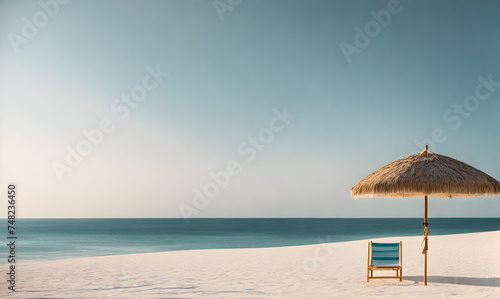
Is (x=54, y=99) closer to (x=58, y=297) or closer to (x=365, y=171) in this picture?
(x=58, y=297)

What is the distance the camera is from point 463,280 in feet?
21.0

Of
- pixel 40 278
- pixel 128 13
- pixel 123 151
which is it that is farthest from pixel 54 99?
pixel 123 151

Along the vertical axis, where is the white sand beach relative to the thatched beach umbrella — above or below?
below

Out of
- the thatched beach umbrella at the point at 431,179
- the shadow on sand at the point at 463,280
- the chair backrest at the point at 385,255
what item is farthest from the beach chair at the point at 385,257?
the shadow on sand at the point at 463,280

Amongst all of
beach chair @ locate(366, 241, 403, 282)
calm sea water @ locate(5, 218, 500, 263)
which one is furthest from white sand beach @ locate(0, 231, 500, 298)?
calm sea water @ locate(5, 218, 500, 263)

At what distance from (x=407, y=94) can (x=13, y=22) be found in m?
10.8

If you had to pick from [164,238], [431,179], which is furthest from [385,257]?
[164,238]

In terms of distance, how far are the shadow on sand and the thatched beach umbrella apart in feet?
1.94

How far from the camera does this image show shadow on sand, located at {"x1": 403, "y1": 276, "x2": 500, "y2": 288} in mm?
6009

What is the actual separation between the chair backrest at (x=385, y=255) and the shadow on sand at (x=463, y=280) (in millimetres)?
653

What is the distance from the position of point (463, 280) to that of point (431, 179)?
191 centimetres

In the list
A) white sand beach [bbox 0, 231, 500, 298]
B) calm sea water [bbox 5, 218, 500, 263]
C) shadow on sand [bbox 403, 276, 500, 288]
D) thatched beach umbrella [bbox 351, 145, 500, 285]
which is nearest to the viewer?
white sand beach [bbox 0, 231, 500, 298]

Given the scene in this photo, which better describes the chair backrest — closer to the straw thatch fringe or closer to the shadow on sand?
the shadow on sand

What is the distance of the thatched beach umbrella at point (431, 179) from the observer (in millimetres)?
5672
